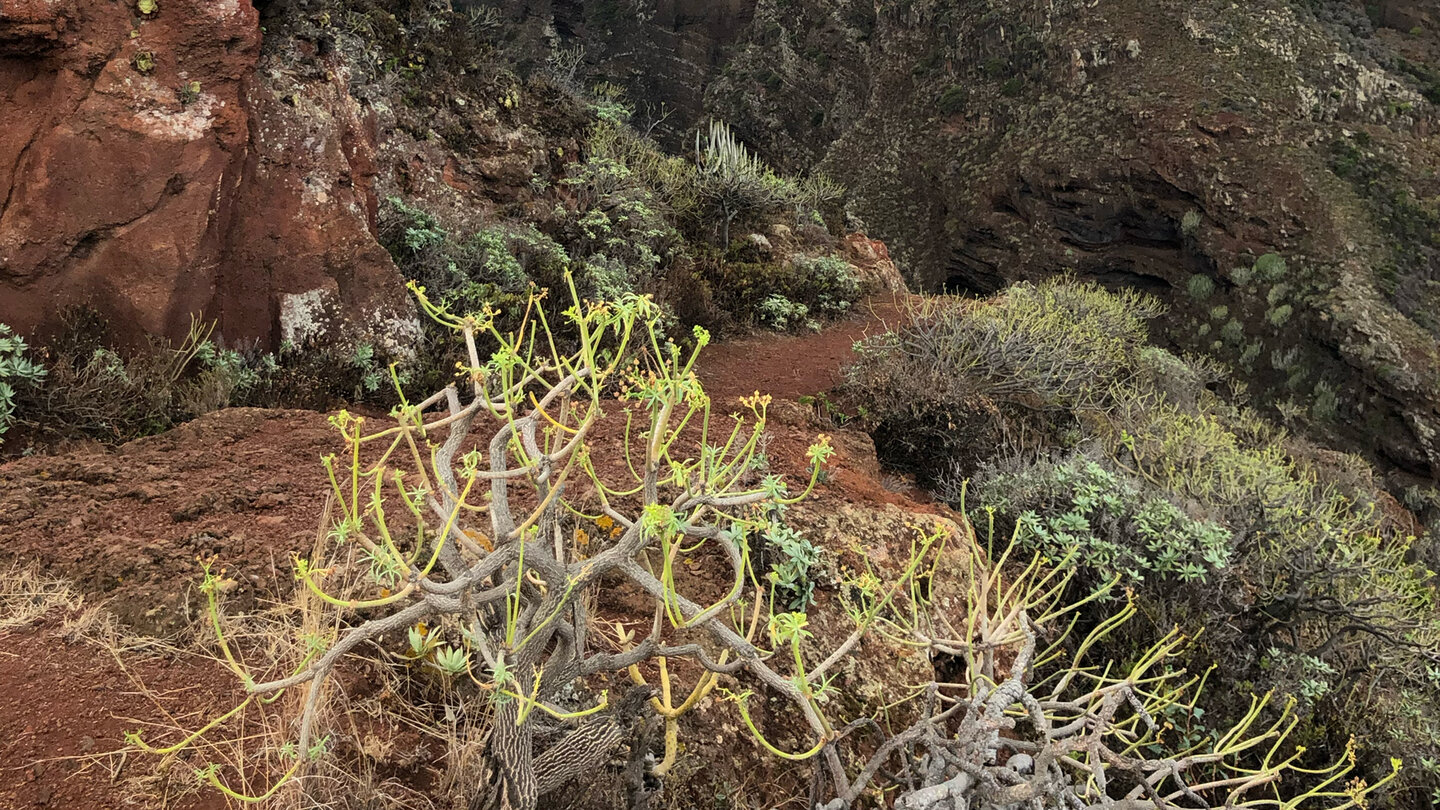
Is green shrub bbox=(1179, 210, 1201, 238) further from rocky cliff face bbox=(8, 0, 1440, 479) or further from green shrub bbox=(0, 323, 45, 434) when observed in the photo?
green shrub bbox=(0, 323, 45, 434)

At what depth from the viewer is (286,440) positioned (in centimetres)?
348

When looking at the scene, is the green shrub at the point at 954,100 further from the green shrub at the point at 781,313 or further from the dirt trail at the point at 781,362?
the green shrub at the point at 781,313

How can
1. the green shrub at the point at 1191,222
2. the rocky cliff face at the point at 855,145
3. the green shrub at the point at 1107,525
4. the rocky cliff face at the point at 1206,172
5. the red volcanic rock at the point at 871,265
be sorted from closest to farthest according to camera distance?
the green shrub at the point at 1107,525, the rocky cliff face at the point at 855,145, the red volcanic rock at the point at 871,265, the rocky cliff face at the point at 1206,172, the green shrub at the point at 1191,222

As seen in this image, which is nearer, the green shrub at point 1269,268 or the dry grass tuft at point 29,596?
the dry grass tuft at point 29,596

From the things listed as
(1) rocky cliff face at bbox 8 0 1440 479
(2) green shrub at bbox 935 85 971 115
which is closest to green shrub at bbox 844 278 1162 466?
(1) rocky cliff face at bbox 8 0 1440 479

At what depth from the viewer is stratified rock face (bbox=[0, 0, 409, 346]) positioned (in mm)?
3775

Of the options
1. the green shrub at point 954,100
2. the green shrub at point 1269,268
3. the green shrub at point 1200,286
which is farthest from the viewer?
the green shrub at point 954,100

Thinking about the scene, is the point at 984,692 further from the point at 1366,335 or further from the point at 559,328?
the point at 1366,335

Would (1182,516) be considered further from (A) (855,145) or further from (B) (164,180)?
(A) (855,145)

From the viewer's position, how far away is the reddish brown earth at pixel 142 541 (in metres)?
1.73

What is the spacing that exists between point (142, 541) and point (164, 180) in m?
2.46

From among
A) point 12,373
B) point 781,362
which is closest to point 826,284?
point 781,362

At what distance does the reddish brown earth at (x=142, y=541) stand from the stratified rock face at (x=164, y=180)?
1035mm

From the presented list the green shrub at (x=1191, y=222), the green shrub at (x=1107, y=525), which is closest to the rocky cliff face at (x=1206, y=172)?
the green shrub at (x=1191, y=222)
